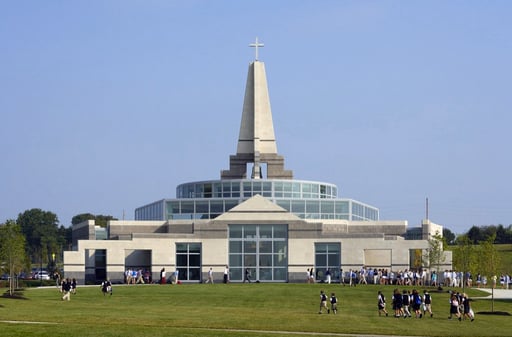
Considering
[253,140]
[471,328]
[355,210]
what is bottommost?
[471,328]

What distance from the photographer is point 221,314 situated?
58.7m

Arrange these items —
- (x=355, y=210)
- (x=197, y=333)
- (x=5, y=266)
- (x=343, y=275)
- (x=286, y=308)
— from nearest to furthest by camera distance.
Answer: (x=197, y=333)
(x=286, y=308)
(x=5, y=266)
(x=343, y=275)
(x=355, y=210)

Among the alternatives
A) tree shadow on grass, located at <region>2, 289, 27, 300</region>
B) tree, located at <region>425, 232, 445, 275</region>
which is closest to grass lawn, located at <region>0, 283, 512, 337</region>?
tree shadow on grass, located at <region>2, 289, 27, 300</region>

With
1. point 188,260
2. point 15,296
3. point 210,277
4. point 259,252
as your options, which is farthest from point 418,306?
point 188,260

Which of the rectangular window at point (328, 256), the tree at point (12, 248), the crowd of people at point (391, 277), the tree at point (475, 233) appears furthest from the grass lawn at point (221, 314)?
the tree at point (475, 233)

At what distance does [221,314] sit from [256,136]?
58545 millimetres

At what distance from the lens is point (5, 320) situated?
50188mm

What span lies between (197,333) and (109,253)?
5248cm

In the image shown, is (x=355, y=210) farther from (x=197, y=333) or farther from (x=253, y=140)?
(x=197, y=333)

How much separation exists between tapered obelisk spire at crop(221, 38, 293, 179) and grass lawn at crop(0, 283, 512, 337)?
110 feet

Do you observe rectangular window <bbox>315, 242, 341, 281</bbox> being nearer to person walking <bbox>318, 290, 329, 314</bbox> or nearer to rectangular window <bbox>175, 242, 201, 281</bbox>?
rectangular window <bbox>175, 242, 201, 281</bbox>

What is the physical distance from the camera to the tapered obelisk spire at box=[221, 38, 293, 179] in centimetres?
11594

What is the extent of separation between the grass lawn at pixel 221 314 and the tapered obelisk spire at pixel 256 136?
110 ft

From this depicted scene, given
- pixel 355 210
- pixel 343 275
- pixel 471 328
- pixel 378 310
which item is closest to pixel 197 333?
pixel 471 328
